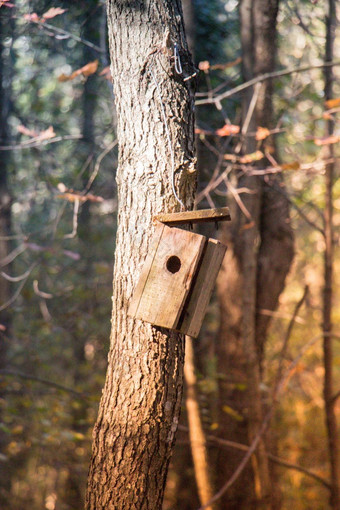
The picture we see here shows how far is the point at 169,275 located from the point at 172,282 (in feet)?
0.10

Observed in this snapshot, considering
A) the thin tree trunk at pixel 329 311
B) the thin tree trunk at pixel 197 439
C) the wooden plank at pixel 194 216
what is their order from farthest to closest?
the thin tree trunk at pixel 197 439
the thin tree trunk at pixel 329 311
the wooden plank at pixel 194 216

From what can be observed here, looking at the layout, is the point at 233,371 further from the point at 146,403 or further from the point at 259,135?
the point at 146,403

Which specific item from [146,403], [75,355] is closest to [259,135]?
[146,403]

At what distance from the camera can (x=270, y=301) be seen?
16.5ft

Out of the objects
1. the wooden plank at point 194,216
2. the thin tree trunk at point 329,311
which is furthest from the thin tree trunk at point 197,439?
the wooden plank at point 194,216

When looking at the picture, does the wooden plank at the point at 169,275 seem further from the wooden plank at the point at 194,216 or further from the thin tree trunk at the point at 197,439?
the thin tree trunk at the point at 197,439

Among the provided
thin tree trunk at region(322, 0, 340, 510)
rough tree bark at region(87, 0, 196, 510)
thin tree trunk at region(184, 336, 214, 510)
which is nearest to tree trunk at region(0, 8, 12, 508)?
thin tree trunk at region(184, 336, 214, 510)

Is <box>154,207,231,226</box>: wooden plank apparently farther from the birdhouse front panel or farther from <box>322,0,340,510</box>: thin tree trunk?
<box>322,0,340,510</box>: thin tree trunk

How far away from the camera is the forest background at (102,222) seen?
4.33 meters

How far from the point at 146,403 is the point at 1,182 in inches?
188

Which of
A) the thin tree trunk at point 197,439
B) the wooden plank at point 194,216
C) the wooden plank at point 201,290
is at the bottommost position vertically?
the thin tree trunk at point 197,439

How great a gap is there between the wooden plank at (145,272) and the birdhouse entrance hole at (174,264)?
8cm

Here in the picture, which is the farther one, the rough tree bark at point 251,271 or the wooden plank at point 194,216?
the rough tree bark at point 251,271

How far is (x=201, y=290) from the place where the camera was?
198 centimetres
